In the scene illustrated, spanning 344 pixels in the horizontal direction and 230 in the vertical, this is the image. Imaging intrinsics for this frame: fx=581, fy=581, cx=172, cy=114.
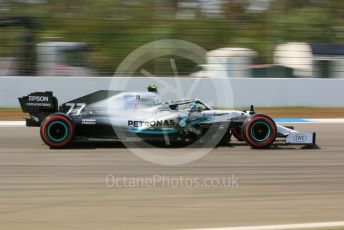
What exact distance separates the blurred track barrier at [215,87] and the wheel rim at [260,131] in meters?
6.36

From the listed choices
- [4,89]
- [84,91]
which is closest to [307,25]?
[84,91]

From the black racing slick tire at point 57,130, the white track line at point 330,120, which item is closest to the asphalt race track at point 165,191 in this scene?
the black racing slick tire at point 57,130

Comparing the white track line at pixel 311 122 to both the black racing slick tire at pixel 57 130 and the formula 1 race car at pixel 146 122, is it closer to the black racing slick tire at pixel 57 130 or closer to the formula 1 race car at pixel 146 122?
the black racing slick tire at pixel 57 130

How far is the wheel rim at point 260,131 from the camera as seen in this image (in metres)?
8.62

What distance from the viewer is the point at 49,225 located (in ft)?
16.0

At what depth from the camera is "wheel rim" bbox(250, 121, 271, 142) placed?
8622 millimetres

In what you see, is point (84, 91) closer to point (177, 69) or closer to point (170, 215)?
point (177, 69)

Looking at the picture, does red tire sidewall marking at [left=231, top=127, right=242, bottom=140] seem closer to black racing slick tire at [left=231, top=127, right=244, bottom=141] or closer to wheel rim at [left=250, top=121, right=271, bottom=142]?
black racing slick tire at [left=231, top=127, right=244, bottom=141]

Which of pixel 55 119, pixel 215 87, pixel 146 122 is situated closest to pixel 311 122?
pixel 215 87

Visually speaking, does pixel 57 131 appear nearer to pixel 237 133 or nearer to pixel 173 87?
pixel 237 133

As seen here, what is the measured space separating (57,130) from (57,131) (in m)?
0.02

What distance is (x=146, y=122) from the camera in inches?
337

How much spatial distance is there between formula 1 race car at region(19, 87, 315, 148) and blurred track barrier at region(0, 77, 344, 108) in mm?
6375

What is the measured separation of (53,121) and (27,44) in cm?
879
